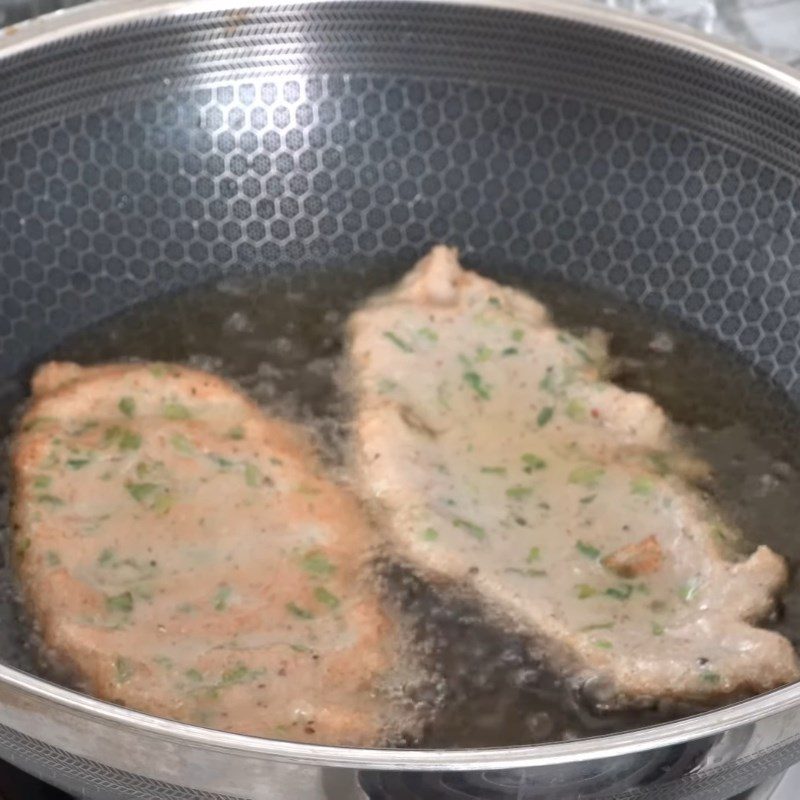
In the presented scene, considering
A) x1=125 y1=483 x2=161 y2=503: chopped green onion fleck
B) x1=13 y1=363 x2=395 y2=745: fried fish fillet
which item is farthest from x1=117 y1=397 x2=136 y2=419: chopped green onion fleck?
x1=125 y1=483 x2=161 y2=503: chopped green onion fleck

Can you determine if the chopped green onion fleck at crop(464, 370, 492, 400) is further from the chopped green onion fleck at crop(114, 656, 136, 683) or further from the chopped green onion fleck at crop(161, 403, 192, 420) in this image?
the chopped green onion fleck at crop(114, 656, 136, 683)

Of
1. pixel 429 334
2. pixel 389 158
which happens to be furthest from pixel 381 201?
pixel 429 334

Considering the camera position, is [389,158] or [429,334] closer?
[429,334]

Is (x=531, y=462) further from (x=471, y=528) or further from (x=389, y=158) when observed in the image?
(x=389, y=158)

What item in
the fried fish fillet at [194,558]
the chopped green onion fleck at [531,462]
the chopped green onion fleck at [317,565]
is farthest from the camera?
the chopped green onion fleck at [531,462]

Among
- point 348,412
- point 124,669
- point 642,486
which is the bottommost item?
point 124,669

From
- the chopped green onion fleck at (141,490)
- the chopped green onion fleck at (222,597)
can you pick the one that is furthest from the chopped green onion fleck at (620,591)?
the chopped green onion fleck at (141,490)

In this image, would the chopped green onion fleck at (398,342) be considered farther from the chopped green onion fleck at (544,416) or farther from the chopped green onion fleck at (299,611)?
the chopped green onion fleck at (299,611)
